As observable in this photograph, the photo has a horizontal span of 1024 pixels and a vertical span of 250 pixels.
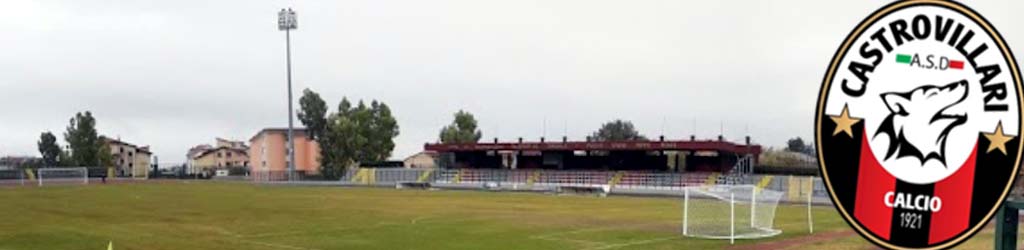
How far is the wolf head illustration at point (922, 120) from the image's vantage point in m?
2.35

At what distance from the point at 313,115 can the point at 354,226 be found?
91555mm

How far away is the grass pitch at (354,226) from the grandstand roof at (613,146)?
2406 centimetres

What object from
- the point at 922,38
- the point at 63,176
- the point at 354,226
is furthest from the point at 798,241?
the point at 63,176

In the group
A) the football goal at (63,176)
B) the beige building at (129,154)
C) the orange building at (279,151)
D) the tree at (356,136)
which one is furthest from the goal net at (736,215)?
the beige building at (129,154)

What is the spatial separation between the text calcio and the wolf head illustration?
67 mm

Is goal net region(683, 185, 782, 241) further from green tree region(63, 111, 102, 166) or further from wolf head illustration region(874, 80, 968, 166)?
green tree region(63, 111, 102, 166)

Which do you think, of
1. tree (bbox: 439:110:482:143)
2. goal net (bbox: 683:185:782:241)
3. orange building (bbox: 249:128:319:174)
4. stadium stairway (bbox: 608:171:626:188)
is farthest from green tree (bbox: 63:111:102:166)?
goal net (bbox: 683:185:782:241)

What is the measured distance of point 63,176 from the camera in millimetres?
82625

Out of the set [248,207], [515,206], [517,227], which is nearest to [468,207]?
[515,206]

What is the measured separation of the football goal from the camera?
7962 centimetres

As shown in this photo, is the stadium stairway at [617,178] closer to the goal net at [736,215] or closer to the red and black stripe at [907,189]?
the goal net at [736,215]

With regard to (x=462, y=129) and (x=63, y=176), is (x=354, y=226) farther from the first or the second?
(x=462, y=129)

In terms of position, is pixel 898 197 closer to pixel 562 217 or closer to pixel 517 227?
pixel 517 227

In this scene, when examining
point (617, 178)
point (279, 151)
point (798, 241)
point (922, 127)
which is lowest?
point (617, 178)
